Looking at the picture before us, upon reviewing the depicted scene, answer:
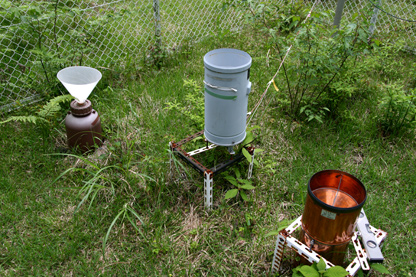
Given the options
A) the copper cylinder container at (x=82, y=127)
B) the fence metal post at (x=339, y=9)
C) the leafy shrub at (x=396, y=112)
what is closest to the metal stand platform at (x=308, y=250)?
the leafy shrub at (x=396, y=112)

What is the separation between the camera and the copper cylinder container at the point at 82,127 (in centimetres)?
339

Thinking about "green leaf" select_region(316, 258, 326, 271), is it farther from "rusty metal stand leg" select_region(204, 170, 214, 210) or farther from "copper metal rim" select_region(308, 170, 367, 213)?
"rusty metal stand leg" select_region(204, 170, 214, 210)

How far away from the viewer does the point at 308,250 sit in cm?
226

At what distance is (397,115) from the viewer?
3.79 meters

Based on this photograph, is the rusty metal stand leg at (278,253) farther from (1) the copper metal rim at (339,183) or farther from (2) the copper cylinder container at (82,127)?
(2) the copper cylinder container at (82,127)

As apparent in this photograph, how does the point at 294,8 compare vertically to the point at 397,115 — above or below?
above

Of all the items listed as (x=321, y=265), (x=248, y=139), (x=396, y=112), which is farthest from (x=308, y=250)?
(x=396, y=112)

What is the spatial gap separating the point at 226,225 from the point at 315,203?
954 millimetres

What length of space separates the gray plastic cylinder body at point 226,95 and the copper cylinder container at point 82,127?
1.25 metres

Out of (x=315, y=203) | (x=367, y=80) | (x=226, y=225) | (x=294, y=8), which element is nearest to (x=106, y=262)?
(x=226, y=225)

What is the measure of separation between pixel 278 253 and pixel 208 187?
0.73m

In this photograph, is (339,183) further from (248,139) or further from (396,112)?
(396,112)

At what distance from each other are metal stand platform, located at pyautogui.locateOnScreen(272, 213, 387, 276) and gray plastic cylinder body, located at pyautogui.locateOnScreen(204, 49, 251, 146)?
A: 0.83 metres

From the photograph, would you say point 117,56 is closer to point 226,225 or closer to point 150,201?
point 150,201
